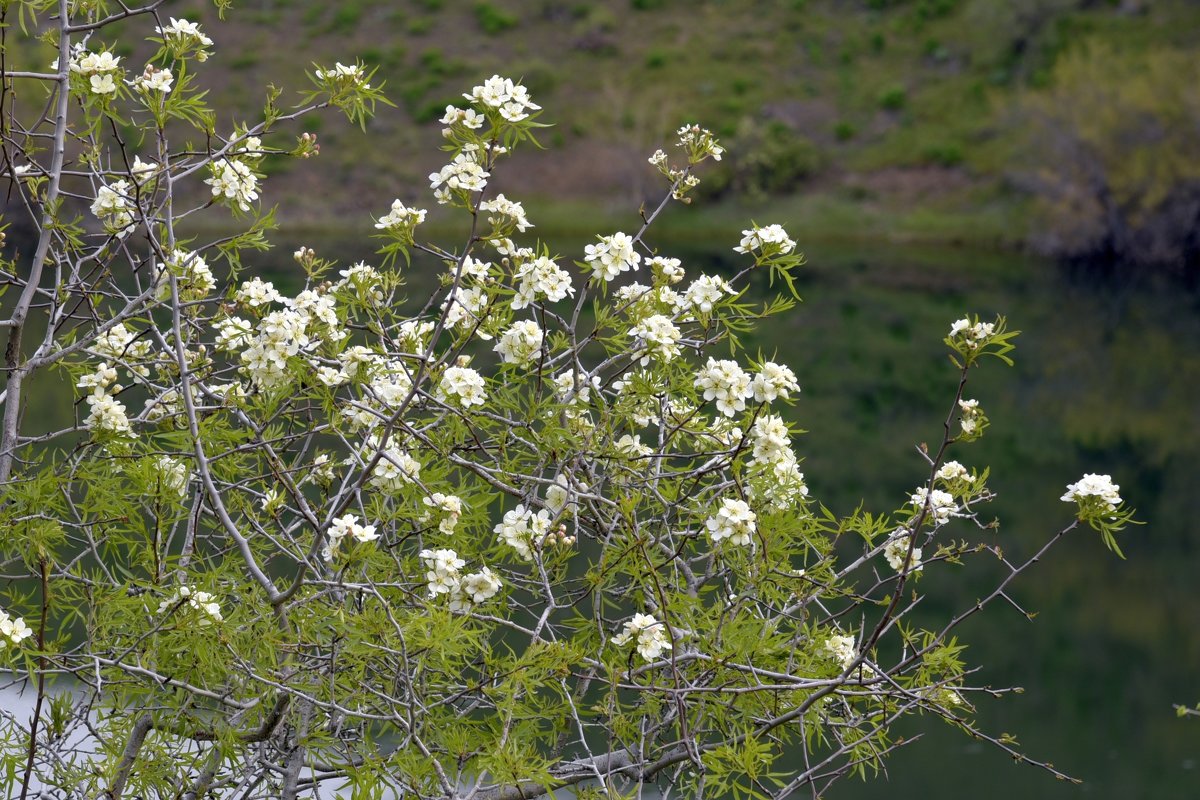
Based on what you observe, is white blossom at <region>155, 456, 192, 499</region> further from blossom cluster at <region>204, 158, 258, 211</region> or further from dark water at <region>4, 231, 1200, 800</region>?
dark water at <region>4, 231, 1200, 800</region>

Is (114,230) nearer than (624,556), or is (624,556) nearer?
(624,556)

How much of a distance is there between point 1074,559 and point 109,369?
1154 centimetres

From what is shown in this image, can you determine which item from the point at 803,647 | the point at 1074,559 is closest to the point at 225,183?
the point at 803,647

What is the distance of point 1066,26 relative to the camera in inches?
1638

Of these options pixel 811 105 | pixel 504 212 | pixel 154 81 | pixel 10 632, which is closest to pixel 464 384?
pixel 504 212

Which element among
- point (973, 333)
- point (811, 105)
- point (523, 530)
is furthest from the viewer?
point (811, 105)

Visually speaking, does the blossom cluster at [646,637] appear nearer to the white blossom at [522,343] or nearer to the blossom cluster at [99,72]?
the white blossom at [522,343]

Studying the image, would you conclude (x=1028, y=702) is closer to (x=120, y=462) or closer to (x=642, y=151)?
(x=120, y=462)

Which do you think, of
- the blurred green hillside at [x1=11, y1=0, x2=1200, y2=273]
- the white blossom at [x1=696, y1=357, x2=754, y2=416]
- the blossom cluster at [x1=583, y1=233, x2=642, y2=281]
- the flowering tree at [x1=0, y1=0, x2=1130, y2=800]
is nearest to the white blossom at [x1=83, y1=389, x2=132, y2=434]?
the flowering tree at [x1=0, y1=0, x2=1130, y2=800]

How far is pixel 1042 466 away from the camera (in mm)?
15891

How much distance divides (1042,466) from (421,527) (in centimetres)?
1422

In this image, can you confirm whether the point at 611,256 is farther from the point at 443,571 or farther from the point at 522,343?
the point at 443,571

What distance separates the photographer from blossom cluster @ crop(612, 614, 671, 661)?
7.91ft

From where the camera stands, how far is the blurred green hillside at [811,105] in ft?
105
